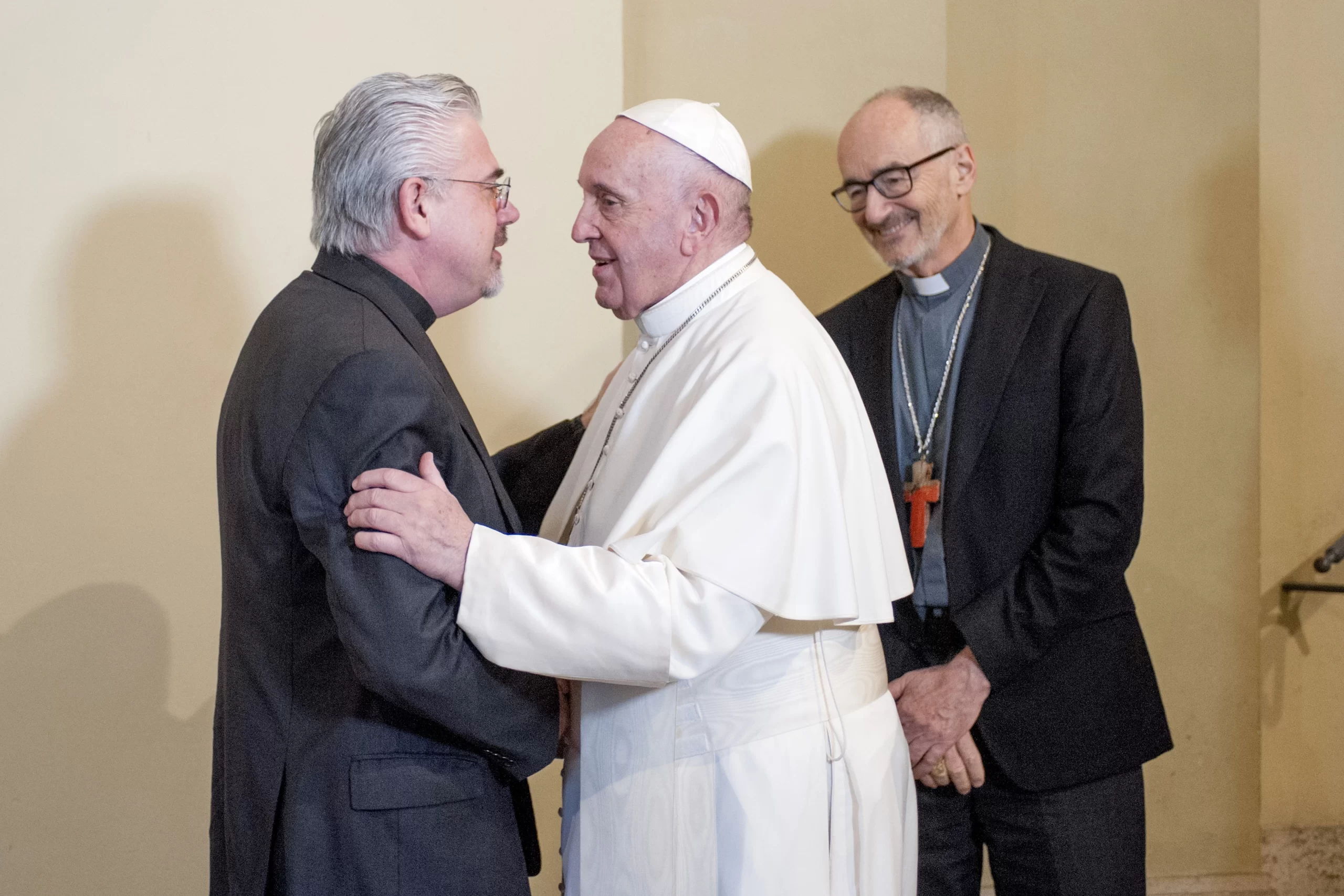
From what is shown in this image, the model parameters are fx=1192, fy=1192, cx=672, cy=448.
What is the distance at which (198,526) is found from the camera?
3.14 m

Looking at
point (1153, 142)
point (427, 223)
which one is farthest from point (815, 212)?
point (427, 223)

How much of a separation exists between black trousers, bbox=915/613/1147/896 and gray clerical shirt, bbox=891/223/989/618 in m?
0.16

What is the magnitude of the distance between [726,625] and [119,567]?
1.93m

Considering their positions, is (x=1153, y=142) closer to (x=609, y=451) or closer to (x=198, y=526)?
(x=609, y=451)

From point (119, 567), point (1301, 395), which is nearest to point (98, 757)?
point (119, 567)

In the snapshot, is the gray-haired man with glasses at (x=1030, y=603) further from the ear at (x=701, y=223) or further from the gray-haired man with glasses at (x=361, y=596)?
the gray-haired man with glasses at (x=361, y=596)

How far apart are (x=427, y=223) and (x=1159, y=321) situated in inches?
106

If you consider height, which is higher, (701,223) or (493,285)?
(701,223)

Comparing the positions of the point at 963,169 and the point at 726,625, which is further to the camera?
the point at 963,169

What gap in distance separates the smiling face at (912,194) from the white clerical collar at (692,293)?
2.49 ft

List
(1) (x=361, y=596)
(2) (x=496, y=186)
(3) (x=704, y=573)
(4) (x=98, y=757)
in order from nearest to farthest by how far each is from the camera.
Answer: (1) (x=361, y=596) → (3) (x=704, y=573) → (2) (x=496, y=186) → (4) (x=98, y=757)

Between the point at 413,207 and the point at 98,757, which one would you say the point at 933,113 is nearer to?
the point at 413,207

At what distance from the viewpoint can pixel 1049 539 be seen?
8.41 ft

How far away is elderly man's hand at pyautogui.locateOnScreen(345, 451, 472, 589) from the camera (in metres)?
1.70
